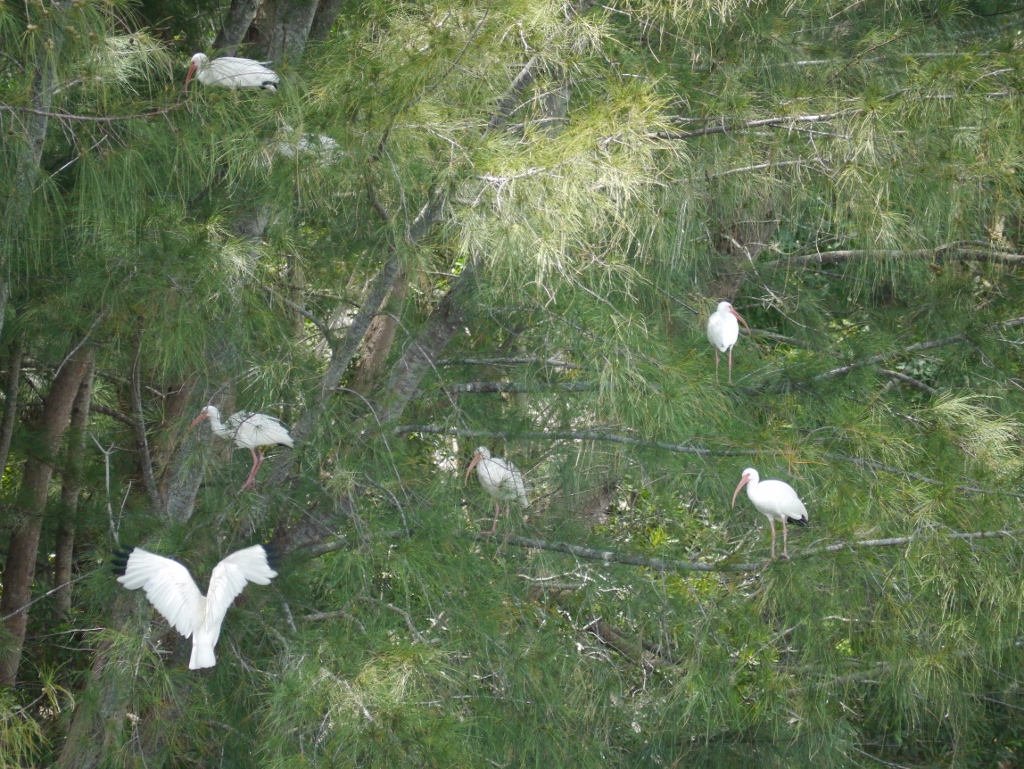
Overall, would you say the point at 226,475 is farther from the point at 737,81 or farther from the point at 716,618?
the point at 737,81

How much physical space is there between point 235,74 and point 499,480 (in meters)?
0.84

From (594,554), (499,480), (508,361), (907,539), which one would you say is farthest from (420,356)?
(907,539)

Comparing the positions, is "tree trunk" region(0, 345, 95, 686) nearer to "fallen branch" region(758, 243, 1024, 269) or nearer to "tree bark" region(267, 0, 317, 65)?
"tree bark" region(267, 0, 317, 65)

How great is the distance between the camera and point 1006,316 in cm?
238

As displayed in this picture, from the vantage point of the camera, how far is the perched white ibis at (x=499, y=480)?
2.04 m

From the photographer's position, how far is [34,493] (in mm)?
2504

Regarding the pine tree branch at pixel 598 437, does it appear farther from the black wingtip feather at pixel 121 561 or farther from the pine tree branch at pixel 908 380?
the pine tree branch at pixel 908 380

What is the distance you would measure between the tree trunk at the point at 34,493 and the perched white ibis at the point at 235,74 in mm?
849

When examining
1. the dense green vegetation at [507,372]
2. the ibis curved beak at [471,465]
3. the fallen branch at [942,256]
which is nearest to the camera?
the dense green vegetation at [507,372]

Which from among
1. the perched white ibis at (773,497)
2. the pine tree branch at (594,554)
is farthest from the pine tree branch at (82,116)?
the perched white ibis at (773,497)

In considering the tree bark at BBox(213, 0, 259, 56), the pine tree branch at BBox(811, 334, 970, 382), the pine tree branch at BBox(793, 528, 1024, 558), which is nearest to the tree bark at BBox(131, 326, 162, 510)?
the tree bark at BBox(213, 0, 259, 56)

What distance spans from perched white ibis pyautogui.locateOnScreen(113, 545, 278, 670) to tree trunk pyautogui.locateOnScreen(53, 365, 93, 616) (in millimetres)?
662

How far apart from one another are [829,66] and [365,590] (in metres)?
1.34

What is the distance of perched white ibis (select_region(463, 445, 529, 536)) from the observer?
2.04m
